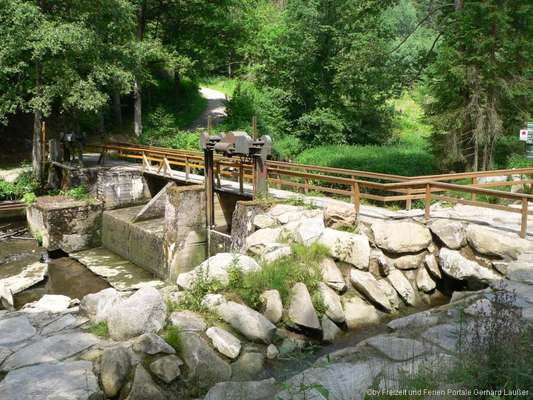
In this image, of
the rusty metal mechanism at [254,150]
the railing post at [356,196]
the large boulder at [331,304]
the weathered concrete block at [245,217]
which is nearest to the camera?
the large boulder at [331,304]

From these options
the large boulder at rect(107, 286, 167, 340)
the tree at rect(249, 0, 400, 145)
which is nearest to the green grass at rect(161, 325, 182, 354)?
the large boulder at rect(107, 286, 167, 340)

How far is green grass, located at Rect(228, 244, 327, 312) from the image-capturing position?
7.51m

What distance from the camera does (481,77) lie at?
15.8m

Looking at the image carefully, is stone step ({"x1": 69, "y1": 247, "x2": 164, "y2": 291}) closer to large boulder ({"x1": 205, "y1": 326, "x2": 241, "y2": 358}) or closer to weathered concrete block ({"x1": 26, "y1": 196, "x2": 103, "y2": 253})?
weathered concrete block ({"x1": 26, "y1": 196, "x2": 103, "y2": 253})

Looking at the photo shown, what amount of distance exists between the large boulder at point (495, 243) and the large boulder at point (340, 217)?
2200mm

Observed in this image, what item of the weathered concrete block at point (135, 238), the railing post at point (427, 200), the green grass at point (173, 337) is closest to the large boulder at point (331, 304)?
the green grass at point (173, 337)

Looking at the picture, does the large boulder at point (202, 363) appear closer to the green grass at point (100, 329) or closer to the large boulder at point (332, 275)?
the green grass at point (100, 329)

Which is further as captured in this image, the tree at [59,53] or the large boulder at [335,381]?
the tree at [59,53]

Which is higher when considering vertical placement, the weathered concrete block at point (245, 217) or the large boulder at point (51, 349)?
the weathered concrete block at point (245, 217)

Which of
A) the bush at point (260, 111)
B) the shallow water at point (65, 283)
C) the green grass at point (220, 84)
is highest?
the green grass at point (220, 84)

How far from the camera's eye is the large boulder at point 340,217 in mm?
9930

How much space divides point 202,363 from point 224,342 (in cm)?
51

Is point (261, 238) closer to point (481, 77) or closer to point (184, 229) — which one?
point (184, 229)

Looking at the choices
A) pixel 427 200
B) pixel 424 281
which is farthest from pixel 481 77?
pixel 424 281
